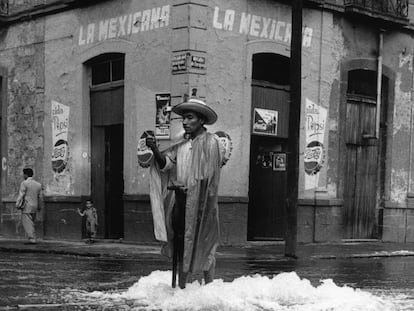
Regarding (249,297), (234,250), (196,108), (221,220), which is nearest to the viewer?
(249,297)

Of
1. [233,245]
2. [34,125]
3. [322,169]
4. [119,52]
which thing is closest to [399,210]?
[322,169]

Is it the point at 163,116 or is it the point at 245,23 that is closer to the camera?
the point at 163,116

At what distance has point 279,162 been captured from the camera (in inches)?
652

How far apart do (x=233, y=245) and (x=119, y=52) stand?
16.6 feet

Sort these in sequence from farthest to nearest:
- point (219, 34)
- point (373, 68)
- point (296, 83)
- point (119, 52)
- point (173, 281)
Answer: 1. point (373, 68)
2. point (119, 52)
3. point (219, 34)
4. point (296, 83)
5. point (173, 281)

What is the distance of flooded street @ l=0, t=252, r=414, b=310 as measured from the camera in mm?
6750

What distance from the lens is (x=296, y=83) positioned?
505 inches

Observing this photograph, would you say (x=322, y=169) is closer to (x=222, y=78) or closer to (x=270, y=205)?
(x=270, y=205)

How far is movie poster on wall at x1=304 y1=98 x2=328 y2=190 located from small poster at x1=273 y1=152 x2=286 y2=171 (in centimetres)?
57

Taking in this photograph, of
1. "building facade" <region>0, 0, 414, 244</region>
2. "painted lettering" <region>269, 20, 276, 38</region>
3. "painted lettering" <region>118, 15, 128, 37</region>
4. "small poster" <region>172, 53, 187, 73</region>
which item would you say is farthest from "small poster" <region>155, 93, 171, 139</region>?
"painted lettering" <region>269, 20, 276, 38</region>

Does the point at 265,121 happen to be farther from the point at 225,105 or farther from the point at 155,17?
the point at 155,17

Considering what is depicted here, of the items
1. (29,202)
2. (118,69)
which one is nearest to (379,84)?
(118,69)

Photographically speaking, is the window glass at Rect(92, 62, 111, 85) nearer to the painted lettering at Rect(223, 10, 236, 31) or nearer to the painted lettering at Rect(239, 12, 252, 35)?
the painted lettering at Rect(223, 10, 236, 31)

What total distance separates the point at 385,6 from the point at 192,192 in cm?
1278
